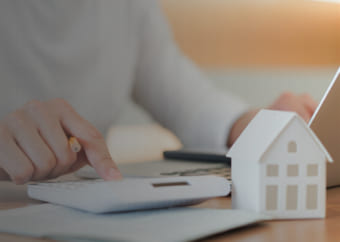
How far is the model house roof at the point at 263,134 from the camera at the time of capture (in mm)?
538

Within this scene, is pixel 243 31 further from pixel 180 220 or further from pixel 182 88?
pixel 180 220

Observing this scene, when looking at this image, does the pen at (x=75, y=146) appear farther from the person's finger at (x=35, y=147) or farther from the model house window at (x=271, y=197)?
the model house window at (x=271, y=197)

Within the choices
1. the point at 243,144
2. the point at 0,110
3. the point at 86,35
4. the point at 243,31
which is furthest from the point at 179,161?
the point at 243,31

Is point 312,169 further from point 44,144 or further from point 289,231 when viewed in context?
point 44,144

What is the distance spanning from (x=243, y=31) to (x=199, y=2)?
416 millimetres

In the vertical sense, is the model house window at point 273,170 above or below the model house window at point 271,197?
above

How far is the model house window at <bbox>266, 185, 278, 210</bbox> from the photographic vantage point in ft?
1.77

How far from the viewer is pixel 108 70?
194 centimetres

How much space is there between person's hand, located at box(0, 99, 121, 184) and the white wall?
200 cm

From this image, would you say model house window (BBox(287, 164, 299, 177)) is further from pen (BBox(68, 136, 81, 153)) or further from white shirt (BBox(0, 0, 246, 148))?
white shirt (BBox(0, 0, 246, 148))

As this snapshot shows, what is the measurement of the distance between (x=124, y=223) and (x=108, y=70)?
1507 mm

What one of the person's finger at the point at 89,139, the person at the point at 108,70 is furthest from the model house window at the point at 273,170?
the person at the point at 108,70

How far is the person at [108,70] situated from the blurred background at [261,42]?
0.56 m

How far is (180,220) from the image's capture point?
489mm
